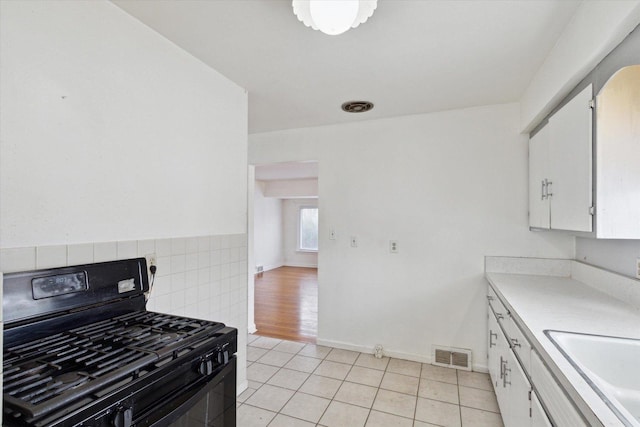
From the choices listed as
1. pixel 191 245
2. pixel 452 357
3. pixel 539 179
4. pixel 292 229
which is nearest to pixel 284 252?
pixel 292 229

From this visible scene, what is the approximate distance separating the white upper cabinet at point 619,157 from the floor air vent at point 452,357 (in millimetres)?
1734

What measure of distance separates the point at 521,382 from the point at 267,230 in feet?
24.0

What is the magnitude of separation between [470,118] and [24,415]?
10.4 feet

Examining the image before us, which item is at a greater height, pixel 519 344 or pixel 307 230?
pixel 307 230

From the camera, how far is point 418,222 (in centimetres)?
301

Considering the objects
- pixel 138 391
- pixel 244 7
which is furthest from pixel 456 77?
pixel 138 391

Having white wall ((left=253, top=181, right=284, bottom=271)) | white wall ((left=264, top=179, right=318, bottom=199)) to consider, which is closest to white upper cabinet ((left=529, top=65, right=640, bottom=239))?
white wall ((left=264, top=179, right=318, bottom=199))

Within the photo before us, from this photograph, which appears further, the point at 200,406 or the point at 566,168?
the point at 566,168

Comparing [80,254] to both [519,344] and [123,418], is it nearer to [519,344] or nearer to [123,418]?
[123,418]

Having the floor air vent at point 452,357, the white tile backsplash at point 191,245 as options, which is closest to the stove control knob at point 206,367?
the white tile backsplash at point 191,245

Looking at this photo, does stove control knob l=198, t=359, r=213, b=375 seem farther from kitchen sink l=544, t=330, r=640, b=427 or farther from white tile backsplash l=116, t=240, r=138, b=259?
kitchen sink l=544, t=330, r=640, b=427

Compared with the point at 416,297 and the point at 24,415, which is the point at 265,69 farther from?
the point at 416,297

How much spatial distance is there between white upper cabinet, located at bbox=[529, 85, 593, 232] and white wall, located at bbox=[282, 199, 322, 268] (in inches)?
275

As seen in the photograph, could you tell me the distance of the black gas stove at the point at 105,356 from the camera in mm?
869
